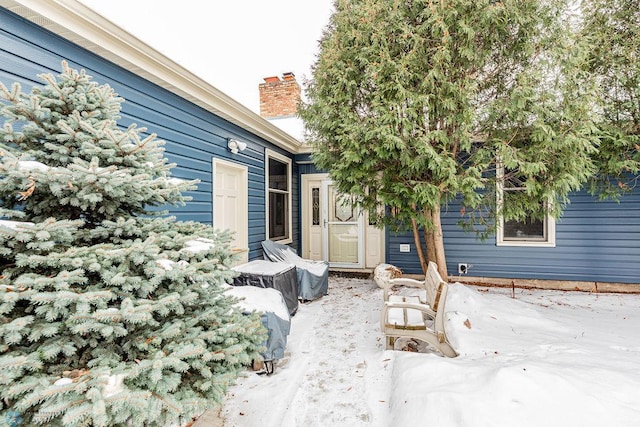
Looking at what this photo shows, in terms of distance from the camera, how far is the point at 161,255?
5.56 ft

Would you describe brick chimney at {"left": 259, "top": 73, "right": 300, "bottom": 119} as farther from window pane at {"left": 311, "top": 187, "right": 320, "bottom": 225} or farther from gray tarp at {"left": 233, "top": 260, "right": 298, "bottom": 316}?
gray tarp at {"left": 233, "top": 260, "right": 298, "bottom": 316}

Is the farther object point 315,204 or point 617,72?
point 315,204

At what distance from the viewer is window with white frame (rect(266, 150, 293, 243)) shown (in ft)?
19.9

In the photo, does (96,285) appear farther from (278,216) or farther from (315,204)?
(315,204)

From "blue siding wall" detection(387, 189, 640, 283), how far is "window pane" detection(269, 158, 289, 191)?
3903 millimetres

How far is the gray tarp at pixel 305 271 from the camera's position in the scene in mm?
5051

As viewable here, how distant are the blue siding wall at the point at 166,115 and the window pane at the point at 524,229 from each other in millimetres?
4663

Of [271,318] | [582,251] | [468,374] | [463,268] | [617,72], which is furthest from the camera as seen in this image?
[463,268]

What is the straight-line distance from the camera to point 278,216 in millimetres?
6566

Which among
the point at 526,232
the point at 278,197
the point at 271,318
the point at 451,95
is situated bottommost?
the point at 271,318

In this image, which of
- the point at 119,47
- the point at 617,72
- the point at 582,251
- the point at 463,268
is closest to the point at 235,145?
the point at 119,47

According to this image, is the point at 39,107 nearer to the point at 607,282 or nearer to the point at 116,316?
the point at 116,316

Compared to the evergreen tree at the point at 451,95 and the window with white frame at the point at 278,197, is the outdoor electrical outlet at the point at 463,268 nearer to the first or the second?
the evergreen tree at the point at 451,95

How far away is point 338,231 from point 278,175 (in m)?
1.97
